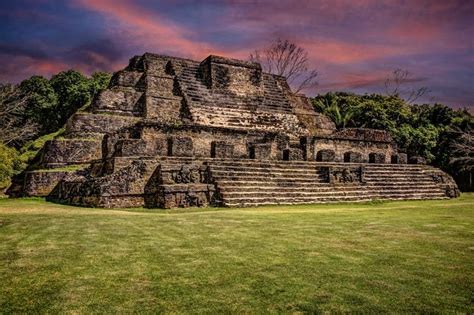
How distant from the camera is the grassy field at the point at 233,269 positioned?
285cm

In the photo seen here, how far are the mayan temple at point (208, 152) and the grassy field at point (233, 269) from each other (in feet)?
15.8

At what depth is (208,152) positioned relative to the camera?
15.0 m

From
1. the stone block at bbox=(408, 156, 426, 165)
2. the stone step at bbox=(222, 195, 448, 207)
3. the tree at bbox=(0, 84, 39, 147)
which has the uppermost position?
the tree at bbox=(0, 84, 39, 147)

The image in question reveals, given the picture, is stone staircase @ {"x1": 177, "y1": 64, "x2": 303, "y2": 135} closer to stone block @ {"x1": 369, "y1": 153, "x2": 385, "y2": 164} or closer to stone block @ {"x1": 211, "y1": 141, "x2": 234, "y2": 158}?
stone block @ {"x1": 211, "y1": 141, "x2": 234, "y2": 158}

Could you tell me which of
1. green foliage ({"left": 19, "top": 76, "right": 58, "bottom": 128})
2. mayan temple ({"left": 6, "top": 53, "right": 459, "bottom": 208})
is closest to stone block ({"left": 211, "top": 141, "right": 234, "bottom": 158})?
mayan temple ({"left": 6, "top": 53, "right": 459, "bottom": 208})

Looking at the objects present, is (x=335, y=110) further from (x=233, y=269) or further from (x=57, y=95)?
(x=233, y=269)

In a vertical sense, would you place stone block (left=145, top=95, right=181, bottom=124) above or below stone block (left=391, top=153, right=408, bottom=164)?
above

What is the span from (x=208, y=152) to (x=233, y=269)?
11.4m

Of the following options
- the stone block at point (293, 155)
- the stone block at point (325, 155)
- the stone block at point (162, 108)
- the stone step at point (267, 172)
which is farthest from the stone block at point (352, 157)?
the stone block at point (162, 108)

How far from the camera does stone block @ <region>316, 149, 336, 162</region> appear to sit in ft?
54.5

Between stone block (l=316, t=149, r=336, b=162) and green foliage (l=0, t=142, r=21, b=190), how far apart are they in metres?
12.2

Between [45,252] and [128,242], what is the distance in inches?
40.2

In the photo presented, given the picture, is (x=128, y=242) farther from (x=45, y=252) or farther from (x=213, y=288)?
(x=213, y=288)

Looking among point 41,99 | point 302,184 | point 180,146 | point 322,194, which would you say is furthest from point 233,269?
point 41,99
